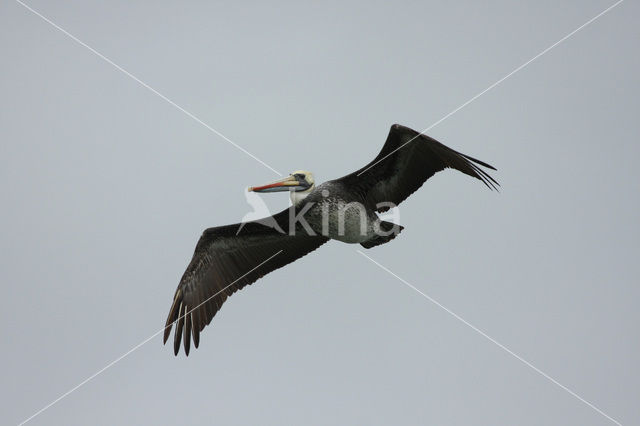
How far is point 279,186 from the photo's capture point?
13.4 meters

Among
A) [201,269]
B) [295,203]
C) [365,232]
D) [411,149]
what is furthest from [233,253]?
[411,149]

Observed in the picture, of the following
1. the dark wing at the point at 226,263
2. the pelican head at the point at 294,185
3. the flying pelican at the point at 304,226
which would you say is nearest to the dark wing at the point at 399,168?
the flying pelican at the point at 304,226

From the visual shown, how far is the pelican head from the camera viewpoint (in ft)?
43.9

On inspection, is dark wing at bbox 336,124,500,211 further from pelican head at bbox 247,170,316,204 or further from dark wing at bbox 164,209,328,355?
dark wing at bbox 164,209,328,355

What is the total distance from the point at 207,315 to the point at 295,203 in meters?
2.20

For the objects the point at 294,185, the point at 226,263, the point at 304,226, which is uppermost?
the point at 294,185

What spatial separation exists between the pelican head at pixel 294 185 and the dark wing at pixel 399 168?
676 millimetres

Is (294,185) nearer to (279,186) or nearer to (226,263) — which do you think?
(279,186)

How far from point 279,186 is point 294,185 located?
231 mm

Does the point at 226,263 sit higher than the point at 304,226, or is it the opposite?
the point at 304,226

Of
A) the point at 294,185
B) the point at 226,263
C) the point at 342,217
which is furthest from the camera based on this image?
the point at 226,263

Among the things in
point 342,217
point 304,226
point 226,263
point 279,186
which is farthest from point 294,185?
point 226,263

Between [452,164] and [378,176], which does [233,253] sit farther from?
[452,164]

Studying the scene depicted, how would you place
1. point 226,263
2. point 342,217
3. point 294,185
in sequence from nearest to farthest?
point 342,217 → point 294,185 → point 226,263
